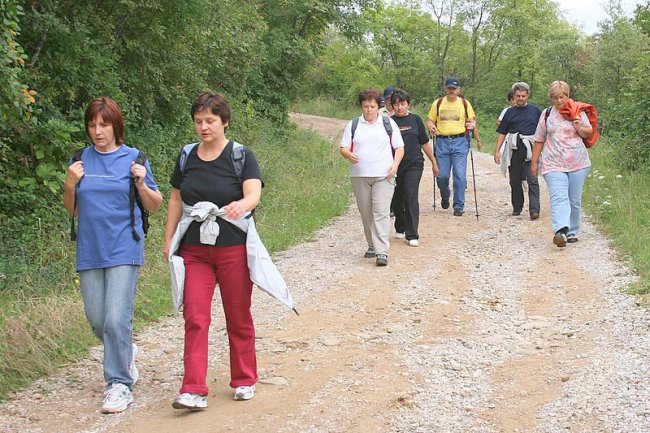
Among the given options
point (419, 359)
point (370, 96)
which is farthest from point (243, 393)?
point (370, 96)

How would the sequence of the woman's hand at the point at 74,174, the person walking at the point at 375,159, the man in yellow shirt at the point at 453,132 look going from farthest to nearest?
the man in yellow shirt at the point at 453,132
the person walking at the point at 375,159
the woman's hand at the point at 74,174

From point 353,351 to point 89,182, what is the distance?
7.50 ft

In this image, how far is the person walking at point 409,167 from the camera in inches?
389

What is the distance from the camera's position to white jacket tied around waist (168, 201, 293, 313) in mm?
4656

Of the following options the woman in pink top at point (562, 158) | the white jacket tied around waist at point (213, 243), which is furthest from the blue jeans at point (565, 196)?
the white jacket tied around waist at point (213, 243)

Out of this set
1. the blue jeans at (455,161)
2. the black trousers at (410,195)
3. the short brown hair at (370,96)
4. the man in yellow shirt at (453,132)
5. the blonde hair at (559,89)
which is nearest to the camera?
the short brown hair at (370,96)

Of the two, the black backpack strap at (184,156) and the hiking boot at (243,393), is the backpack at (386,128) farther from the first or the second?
the hiking boot at (243,393)

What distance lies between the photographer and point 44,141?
8.45 m

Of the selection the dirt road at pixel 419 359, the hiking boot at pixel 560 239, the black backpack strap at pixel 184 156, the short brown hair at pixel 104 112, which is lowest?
the dirt road at pixel 419 359

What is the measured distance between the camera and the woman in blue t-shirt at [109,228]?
4.77 meters

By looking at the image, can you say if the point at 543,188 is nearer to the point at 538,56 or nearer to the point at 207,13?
the point at 207,13

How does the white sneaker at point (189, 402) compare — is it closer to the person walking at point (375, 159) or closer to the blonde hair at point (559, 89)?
the person walking at point (375, 159)

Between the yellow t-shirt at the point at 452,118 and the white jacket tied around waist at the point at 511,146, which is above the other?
the yellow t-shirt at the point at 452,118

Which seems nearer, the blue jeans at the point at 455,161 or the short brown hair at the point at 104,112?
the short brown hair at the point at 104,112
